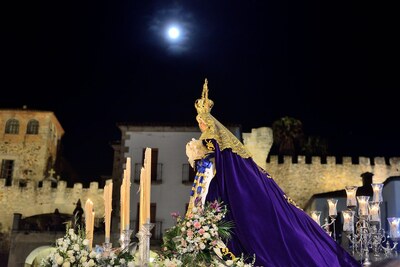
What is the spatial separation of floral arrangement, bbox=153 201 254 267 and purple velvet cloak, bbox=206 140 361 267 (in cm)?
45

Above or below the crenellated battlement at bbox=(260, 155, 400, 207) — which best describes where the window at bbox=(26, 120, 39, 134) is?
above

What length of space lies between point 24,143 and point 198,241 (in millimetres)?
31945

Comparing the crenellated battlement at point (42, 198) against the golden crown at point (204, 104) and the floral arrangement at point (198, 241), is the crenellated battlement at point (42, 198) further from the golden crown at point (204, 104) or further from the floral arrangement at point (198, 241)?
Result: the floral arrangement at point (198, 241)

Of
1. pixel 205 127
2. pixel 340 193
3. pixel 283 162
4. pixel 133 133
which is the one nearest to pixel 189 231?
pixel 205 127

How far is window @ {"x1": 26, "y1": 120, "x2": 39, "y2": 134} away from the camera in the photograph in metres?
35.2

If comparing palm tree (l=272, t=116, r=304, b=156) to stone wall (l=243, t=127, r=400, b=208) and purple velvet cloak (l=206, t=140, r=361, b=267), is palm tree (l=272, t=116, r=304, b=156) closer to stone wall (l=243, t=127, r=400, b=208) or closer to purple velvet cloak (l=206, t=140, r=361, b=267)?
stone wall (l=243, t=127, r=400, b=208)

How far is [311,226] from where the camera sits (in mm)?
6488

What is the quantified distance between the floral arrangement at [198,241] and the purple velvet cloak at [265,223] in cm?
45

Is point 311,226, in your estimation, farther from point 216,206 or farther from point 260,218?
Answer: point 216,206

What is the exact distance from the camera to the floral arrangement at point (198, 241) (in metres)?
5.28

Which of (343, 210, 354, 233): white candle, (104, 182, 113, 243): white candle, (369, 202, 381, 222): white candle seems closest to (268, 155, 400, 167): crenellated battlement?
(343, 210, 354, 233): white candle

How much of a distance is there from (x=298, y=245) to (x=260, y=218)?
0.51 m

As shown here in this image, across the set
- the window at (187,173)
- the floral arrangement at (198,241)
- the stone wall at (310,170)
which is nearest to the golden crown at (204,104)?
the floral arrangement at (198,241)

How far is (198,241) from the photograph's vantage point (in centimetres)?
526
